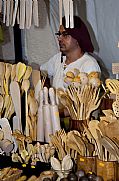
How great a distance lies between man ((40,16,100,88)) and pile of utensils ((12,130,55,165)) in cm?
80

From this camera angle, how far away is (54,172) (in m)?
1.41

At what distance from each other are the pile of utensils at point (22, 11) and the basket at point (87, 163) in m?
0.76

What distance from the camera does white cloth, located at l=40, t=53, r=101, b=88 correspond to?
2359 millimetres

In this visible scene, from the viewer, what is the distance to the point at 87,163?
1386 mm

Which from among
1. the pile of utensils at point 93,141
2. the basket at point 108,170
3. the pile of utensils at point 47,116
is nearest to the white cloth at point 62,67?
the pile of utensils at point 47,116

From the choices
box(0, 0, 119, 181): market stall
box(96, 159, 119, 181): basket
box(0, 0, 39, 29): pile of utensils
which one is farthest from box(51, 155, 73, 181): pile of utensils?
box(0, 0, 39, 29): pile of utensils

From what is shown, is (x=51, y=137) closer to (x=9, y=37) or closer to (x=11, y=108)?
(x=11, y=108)

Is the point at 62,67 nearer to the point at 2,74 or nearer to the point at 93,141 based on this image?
the point at 2,74

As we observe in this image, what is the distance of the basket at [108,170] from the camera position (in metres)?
1.31

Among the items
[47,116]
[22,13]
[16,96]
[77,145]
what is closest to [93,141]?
[77,145]

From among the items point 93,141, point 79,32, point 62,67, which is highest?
point 79,32

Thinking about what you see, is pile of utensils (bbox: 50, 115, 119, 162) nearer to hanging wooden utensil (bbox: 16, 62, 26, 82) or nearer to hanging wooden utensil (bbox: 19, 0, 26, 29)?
hanging wooden utensil (bbox: 16, 62, 26, 82)

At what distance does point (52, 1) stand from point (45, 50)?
1.29ft

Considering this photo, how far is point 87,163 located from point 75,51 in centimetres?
121
